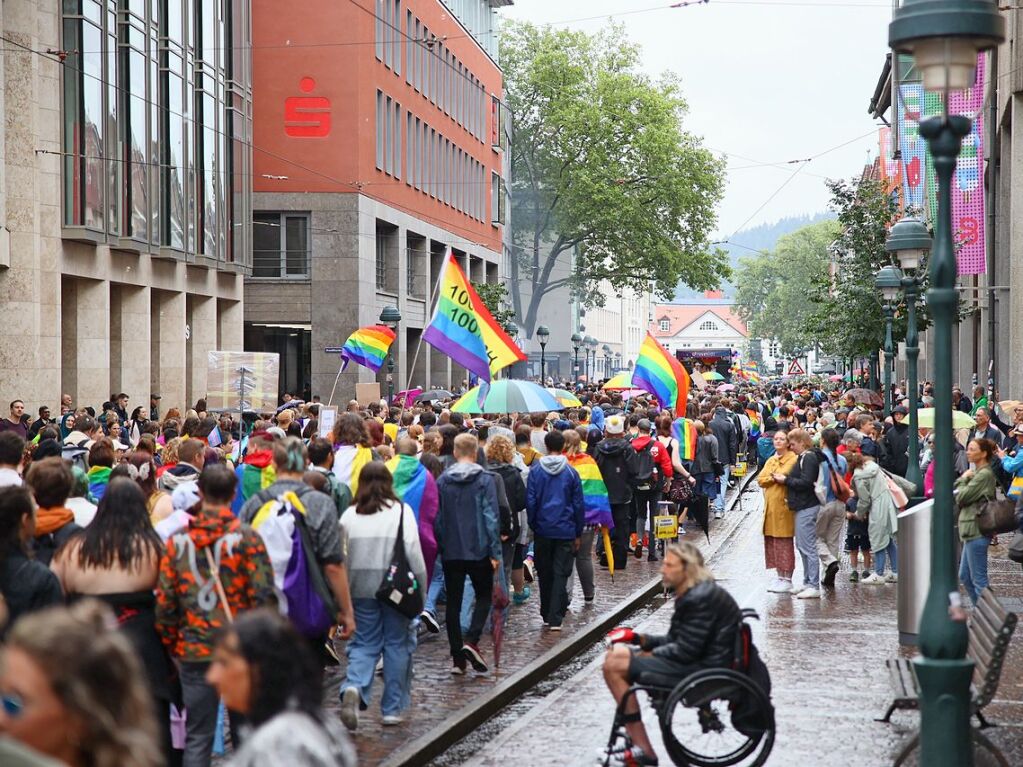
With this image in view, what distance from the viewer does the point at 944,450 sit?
24.5ft

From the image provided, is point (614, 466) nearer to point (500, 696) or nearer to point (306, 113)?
point (500, 696)

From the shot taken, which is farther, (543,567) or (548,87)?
(548,87)

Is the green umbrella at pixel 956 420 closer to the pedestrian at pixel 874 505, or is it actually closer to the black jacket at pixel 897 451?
the black jacket at pixel 897 451

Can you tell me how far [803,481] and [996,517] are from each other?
2280 millimetres

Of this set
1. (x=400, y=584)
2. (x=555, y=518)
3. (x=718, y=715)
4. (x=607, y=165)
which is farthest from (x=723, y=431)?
(x=607, y=165)

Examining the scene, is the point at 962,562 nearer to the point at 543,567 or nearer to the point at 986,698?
the point at 543,567

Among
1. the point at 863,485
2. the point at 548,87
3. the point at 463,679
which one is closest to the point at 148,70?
the point at 863,485

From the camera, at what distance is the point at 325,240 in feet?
152

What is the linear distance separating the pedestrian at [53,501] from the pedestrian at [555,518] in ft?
19.2

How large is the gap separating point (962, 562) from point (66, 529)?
9559mm

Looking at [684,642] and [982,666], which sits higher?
[684,642]

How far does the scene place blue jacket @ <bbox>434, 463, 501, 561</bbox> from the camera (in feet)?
37.2

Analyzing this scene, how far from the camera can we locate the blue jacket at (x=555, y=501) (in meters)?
13.5

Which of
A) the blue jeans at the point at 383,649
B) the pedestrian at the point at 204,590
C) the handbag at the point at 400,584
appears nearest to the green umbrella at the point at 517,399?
the blue jeans at the point at 383,649
